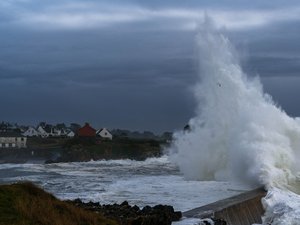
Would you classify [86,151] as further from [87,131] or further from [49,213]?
[49,213]

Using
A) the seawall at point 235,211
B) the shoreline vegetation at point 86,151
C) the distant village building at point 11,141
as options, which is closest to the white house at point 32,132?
the distant village building at point 11,141

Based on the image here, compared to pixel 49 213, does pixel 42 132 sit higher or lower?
higher

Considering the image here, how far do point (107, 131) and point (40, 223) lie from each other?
89.5 metres

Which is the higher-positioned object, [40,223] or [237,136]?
[237,136]

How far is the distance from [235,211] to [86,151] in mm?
54378

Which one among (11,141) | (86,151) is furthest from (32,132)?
(86,151)

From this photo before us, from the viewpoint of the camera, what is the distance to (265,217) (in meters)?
15.2

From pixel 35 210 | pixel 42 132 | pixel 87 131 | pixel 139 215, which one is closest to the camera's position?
pixel 35 210

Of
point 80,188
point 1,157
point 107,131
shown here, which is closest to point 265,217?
point 80,188

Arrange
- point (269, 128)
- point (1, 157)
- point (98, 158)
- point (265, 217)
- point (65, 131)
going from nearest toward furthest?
point (265, 217) → point (269, 128) → point (98, 158) → point (1, 157) → point (65, 131)

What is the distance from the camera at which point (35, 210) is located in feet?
35.5

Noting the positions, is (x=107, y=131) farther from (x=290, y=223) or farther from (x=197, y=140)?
(x=290, y=223)

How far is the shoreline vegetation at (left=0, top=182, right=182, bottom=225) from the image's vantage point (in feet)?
34.1

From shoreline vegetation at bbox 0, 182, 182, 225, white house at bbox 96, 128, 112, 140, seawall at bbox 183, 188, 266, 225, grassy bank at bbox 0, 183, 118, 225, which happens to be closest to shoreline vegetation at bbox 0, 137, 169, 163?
white house at bbox 96, 128, 112, 140
